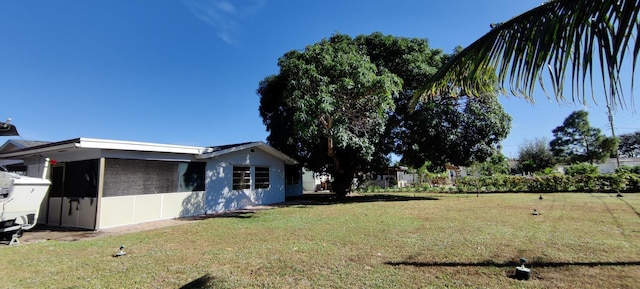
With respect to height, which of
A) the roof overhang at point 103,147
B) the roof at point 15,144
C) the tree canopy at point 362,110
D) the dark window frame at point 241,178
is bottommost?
the dark window frame at point 241,178

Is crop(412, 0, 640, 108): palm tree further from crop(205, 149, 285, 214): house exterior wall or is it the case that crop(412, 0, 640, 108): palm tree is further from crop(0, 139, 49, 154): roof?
crop(0, 139, 49, 154): roof

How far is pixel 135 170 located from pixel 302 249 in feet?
22.8

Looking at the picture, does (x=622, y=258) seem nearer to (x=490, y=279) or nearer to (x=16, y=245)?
(x=490, y=279)

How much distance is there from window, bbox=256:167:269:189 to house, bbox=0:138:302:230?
1.43m

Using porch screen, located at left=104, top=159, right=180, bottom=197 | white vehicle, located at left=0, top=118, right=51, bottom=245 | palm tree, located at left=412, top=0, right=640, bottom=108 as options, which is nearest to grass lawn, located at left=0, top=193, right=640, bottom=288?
white vehicle, located at left=0, top=118, right=51, bottom=245

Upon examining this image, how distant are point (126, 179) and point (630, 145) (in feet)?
242

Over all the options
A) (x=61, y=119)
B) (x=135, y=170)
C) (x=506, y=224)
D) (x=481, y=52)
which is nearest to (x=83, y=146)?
(x=135, y=170)

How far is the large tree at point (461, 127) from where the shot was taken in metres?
15.5

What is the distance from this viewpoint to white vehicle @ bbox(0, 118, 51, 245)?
6512 mm

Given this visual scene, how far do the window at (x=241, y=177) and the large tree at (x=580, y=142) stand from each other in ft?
147

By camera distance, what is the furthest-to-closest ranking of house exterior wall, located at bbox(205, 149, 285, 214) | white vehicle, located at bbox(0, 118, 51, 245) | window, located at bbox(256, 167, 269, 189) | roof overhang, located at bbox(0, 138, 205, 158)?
window, located at bbox(256, 167, 269, 189), house exterior wall, located at bbox(205, 149, 285, 214), roof overhang, located at bbox(0, 138, 205, 158), white vehicle, located at bbox(0, 118, 51, 245)

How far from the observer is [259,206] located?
14406 mm

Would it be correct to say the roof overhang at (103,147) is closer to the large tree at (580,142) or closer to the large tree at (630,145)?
the large tree at (580,142)

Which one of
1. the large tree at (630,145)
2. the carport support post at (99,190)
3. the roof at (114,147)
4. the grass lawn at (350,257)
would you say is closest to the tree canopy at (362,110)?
the roof at (114,147)
